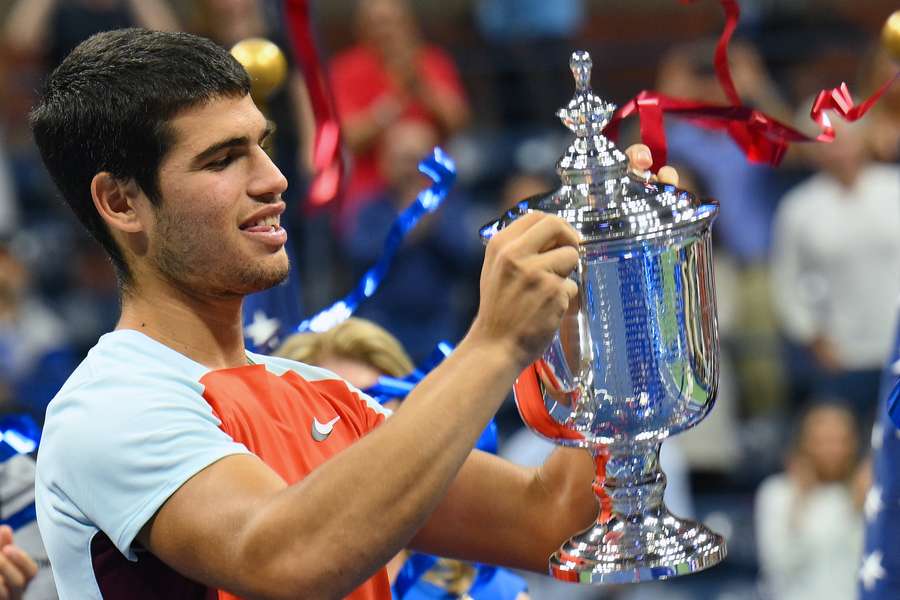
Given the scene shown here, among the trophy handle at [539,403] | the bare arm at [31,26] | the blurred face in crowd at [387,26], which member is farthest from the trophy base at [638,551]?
the bare arm at [31,26]

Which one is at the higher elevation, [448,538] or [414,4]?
[414,4]

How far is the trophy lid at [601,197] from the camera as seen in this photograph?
5.57ft

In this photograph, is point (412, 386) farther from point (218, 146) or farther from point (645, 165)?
point (218, 146)

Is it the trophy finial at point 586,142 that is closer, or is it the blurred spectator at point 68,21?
→ the trophy finial at point 586,142

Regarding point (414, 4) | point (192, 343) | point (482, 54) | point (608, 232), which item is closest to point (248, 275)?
point (192, 343)

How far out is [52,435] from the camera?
5.65 feet

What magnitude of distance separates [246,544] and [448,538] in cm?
55

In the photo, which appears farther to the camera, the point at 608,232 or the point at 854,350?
the point at 854,350

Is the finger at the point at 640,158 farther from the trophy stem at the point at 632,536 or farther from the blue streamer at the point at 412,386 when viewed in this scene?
the blue streamer at the point at 412,386

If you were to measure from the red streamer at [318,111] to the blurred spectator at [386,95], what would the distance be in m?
3.15

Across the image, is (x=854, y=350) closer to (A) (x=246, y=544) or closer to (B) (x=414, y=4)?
(B) (x=414, y=4)

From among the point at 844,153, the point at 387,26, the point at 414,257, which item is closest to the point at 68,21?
the point at 387,26

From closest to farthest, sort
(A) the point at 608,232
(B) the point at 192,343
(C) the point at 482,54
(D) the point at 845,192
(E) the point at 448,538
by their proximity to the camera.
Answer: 1. (A) the point at 608,232
2. (B) the point at 192,343
3. (E) the point at 448,538
4. (D) the point at 845,192
5. (C) the point at 482,54

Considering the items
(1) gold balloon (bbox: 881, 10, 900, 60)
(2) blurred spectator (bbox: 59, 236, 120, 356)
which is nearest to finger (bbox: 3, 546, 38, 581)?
(1) gold balloon (bbox: 881, 10, 900, 60)
